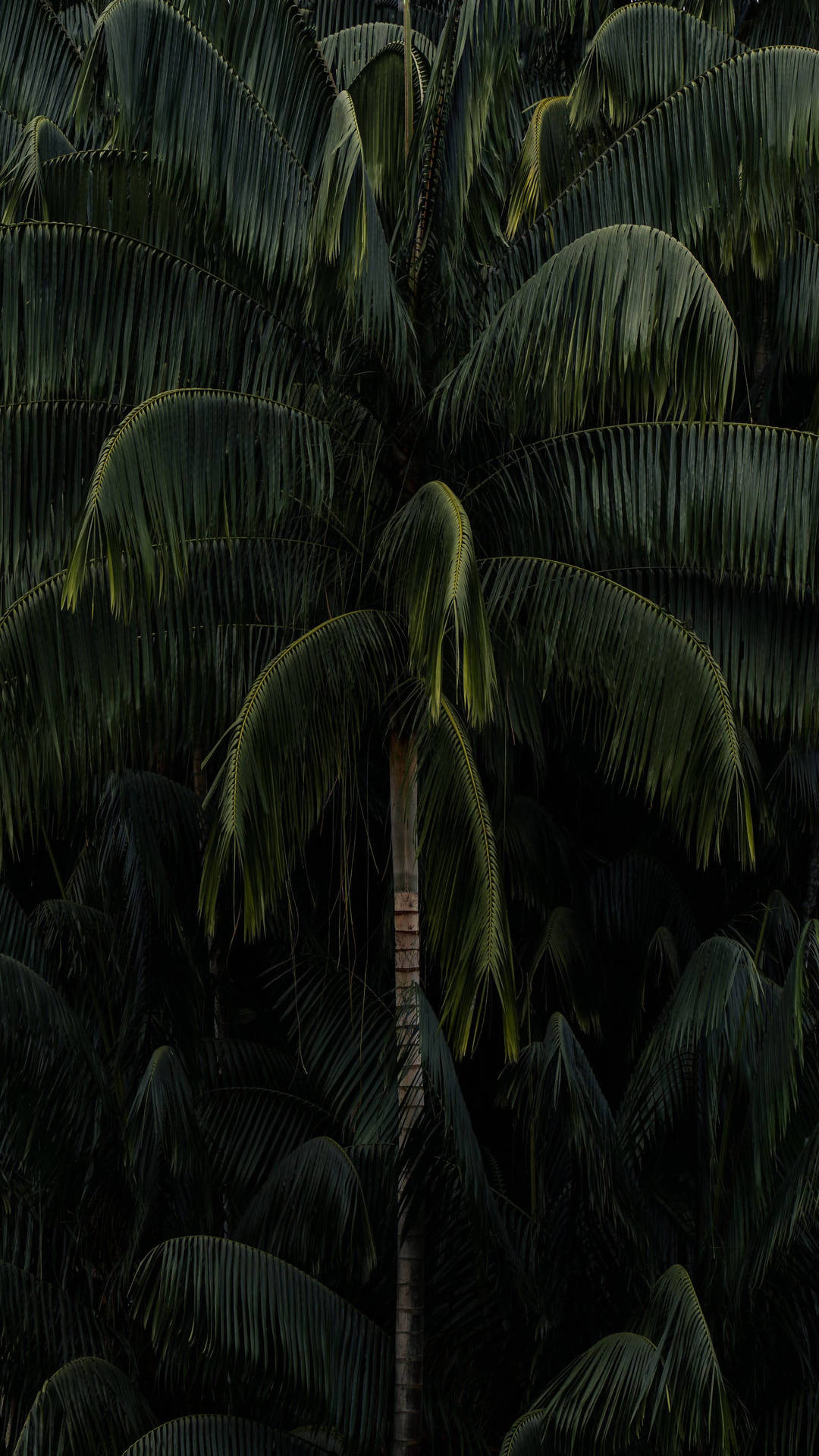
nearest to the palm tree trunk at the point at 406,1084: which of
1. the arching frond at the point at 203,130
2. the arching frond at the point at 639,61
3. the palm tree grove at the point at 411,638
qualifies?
the palm tree grove at the point at 411,638

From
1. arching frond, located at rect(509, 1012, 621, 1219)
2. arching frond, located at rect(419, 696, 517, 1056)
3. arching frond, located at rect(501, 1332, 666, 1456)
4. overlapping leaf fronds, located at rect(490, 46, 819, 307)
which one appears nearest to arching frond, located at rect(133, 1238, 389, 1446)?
arching frond, located at rect(501, 1332, 666, 1456)

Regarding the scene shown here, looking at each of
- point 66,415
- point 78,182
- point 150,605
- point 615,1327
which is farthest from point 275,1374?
point 78,182

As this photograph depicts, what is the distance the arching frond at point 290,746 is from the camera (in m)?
4.30

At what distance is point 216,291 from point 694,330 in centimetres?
178

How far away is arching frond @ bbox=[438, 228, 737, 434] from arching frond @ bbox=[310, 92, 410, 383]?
1.21ft

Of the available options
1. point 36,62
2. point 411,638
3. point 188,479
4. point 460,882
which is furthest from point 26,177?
point 460,882

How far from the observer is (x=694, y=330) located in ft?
14.5

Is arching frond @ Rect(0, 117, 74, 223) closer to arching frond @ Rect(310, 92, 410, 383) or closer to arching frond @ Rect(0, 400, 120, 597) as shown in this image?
arching frond @ Rect(0, 400, 120, 597)

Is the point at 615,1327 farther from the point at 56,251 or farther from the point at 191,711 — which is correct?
the point at 56,251

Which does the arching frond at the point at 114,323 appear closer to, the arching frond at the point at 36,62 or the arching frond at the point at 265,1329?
the arching frond at the point at 36,62

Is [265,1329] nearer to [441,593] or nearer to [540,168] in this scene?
[441,593]

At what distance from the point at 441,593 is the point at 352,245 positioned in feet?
3.90

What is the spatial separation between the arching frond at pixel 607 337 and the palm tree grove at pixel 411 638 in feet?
0.06

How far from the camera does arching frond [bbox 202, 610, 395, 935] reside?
4.30 metres
